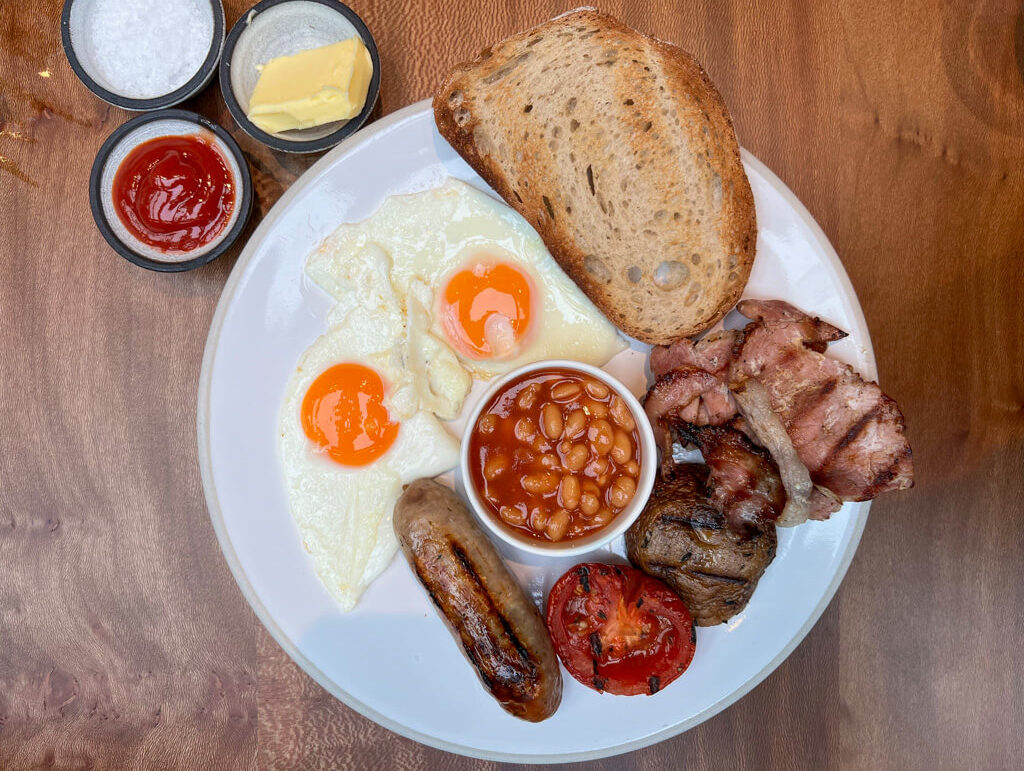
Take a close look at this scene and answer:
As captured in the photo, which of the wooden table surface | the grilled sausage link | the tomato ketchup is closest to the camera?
the grilled sausage link

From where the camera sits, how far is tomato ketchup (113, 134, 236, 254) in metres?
1.77

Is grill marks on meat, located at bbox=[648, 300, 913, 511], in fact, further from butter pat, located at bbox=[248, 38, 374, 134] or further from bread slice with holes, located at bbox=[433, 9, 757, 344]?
butter pat, located at bbox=[248, 38, 374, 134]

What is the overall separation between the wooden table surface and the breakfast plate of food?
1.02 feet

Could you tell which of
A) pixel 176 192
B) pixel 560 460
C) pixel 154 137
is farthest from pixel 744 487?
pixel 154 137

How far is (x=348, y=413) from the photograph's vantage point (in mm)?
1724

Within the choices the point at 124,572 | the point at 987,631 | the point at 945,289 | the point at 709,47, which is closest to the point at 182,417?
the point at 124,572

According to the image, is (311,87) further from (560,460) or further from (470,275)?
(560,460)

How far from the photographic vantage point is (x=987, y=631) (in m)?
2.09

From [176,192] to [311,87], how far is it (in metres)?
0.47

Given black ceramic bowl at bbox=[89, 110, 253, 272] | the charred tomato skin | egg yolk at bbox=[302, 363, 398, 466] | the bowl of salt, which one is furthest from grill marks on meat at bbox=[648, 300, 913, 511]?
the bowl of salt

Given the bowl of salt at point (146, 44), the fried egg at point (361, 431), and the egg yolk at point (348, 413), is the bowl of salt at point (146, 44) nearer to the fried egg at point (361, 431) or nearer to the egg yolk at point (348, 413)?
the fried egg at point (361, 431)

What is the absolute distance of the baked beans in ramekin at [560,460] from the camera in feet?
5.36

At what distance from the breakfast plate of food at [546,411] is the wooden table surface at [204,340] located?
0.31 meters

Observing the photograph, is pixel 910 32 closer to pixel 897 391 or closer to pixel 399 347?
pixel 897 391
